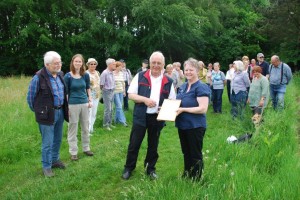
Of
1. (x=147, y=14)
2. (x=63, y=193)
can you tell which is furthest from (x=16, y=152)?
(x=147, y=14)

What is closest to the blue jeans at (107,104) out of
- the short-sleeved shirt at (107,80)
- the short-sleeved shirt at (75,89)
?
the short-sleeved shirt at (107,80)

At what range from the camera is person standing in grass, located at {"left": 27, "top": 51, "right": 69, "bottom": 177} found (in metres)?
4.94

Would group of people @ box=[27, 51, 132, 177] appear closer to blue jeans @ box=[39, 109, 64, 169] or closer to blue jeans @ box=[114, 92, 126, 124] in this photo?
blue jeans @ box=[39, 109, 64, 169]

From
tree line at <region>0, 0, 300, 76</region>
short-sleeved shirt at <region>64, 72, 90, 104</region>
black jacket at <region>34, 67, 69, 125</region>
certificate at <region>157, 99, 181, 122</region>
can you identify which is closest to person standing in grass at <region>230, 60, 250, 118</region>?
short-sleeved shirt at <region>64, 72, 90, 104</region>

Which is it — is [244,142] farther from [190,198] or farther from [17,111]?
[17,111]

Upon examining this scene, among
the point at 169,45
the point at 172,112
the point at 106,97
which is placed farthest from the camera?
the point at 169,45

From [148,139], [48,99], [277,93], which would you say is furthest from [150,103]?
[277,93]

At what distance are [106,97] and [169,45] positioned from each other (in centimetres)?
2357

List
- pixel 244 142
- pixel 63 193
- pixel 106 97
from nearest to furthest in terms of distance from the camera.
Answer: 1. pixel 63 193
2. pixel 244 142
3. pixel 106 97

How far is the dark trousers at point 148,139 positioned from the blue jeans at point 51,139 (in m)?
1.29

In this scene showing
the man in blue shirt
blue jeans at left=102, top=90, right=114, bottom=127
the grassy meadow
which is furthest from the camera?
the man in blue shirt

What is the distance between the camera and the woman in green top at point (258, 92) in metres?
7.70

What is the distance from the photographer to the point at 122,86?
30.1 feet

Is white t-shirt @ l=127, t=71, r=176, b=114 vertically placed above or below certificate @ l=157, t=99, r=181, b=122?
above
